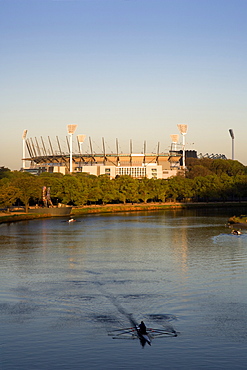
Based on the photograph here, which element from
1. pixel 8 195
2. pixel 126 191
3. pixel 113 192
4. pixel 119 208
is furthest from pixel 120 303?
pixel 126 191

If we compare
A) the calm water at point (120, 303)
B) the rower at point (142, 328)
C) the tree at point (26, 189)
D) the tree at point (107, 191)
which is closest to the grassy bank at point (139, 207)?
the tree at point (107, 191)

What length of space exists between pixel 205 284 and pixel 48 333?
1290 cm

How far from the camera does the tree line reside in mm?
100375

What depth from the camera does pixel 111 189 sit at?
119750mm

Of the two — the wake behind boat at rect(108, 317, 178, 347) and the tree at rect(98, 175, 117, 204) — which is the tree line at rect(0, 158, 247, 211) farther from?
the wake behind boat at rect(108, 317, 178, 347)

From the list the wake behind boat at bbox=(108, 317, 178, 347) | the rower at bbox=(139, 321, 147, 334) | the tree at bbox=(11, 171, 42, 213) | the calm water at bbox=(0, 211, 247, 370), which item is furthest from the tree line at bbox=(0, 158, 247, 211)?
the rower at bbox=(139, 321, 147, 334)

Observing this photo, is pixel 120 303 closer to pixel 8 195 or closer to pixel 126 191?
pixel 8 195

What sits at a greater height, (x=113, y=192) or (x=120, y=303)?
(x=113, y=192)

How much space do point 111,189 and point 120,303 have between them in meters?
90.1

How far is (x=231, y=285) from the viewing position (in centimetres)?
3412

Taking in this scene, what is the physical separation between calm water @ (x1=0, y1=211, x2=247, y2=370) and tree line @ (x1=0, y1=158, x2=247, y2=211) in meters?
43.5

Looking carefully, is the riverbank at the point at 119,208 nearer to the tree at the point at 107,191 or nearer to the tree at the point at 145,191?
the tree at the point at 107,191

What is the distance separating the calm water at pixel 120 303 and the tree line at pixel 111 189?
143 ft

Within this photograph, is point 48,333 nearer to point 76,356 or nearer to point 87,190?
point 76,356
